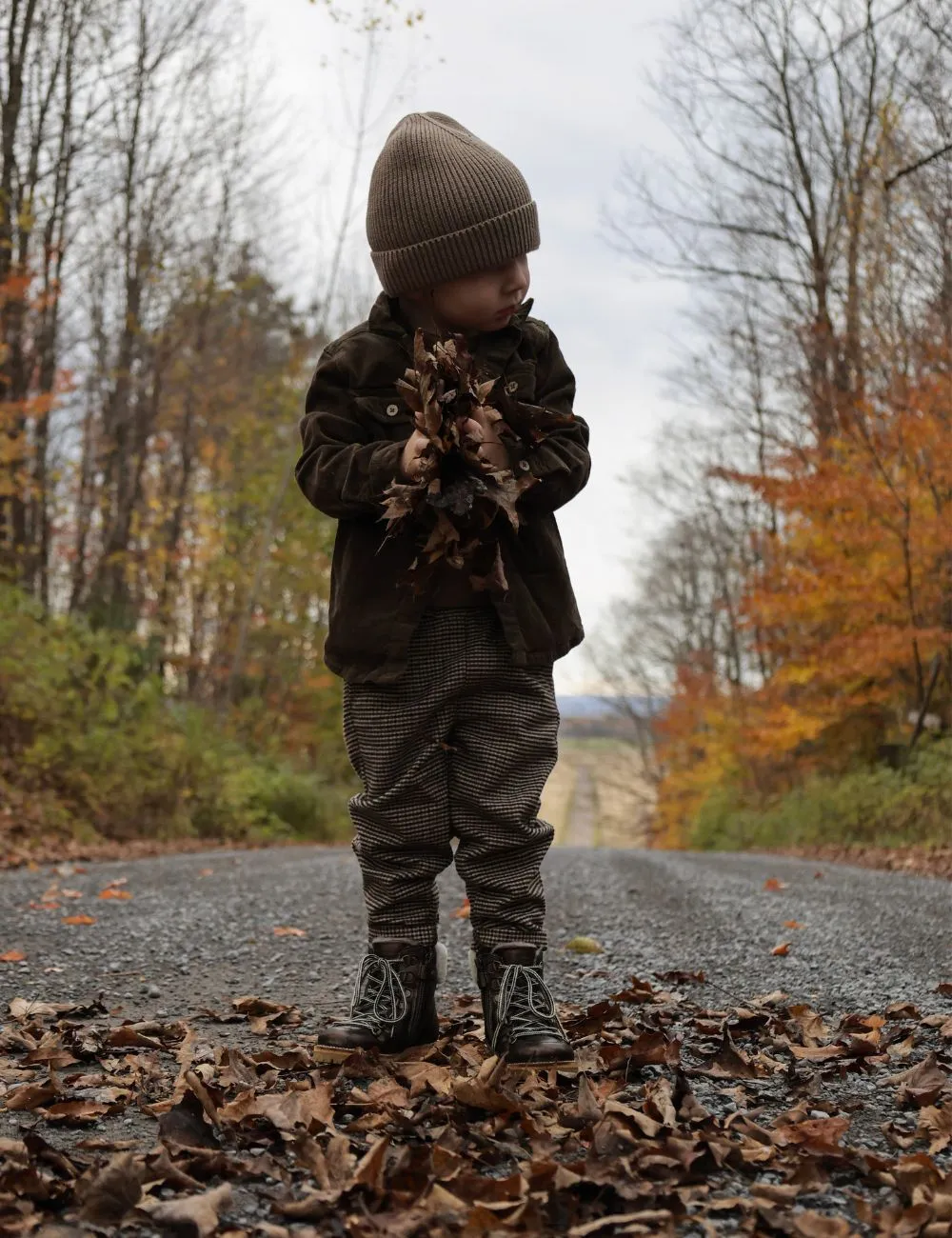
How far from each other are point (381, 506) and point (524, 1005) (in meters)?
1.20

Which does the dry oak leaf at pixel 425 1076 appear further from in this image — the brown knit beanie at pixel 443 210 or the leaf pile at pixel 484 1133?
the brown knit beanie at pixel 443 210

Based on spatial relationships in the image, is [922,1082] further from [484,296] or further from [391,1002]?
[484,296]

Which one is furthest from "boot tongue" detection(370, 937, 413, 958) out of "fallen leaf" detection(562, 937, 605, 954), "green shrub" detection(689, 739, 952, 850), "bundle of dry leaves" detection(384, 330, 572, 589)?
"green shrub" detection(689, 739, 952, 850)

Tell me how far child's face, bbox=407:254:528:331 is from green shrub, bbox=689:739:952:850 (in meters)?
9.45

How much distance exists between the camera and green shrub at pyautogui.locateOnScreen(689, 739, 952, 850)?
1190cm

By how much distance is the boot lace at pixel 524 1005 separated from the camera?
8.93 ft

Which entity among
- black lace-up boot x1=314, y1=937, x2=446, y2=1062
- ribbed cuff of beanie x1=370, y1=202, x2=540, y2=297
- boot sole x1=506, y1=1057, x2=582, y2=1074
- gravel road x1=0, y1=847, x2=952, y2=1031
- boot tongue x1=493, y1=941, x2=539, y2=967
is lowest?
gravel road x1=0, y1=847, x2=952, y2=1031

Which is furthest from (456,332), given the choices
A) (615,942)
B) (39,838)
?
(39,838)

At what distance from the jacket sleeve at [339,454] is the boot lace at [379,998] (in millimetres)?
1084

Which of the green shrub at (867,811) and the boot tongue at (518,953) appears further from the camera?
the green shrub at (867,811)

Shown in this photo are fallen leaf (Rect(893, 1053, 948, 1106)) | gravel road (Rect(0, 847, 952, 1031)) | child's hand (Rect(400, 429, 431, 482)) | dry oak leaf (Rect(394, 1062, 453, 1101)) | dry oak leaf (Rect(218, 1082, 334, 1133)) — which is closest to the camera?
dry oak leaf (Rect(218, 1082, 334, 1133))

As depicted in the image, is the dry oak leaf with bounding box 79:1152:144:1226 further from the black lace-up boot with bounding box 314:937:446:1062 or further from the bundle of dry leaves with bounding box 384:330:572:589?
the bundle of dry leaves with bounding box 384:330:572:589

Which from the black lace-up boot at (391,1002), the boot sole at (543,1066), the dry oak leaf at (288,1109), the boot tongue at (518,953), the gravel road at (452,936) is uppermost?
the boot tongue at (518,953)

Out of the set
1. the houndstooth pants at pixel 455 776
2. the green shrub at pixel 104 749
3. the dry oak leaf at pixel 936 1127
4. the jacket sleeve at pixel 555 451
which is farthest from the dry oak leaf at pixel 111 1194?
the green shrub at pixel 104 749
